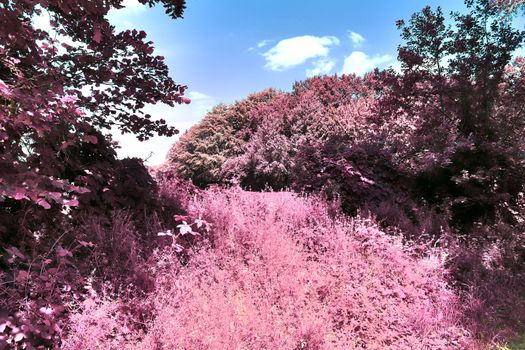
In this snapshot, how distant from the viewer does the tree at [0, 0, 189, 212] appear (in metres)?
3.19

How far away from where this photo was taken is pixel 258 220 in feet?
16.7

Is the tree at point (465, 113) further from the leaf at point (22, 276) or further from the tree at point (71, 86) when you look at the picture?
the leaf at point (22, 276)

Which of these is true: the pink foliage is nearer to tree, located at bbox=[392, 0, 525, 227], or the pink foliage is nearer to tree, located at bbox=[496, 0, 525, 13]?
tree, located at bbox=[392, 0, 525, 227]

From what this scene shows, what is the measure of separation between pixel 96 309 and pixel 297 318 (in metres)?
1.98

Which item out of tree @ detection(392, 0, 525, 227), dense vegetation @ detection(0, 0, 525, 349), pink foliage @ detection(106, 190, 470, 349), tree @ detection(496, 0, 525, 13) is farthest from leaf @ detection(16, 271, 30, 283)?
tree @ detection(496, 0, 525, 13)

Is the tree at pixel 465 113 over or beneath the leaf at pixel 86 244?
over

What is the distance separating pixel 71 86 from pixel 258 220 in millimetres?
3085

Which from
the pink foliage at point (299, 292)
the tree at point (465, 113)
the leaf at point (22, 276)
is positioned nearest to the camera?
Result: the leaf at point (22, 276)

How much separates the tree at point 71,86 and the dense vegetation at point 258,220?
0.03 meters

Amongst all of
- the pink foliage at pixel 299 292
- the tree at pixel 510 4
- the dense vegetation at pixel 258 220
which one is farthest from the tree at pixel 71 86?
the tree at pixel 510 4

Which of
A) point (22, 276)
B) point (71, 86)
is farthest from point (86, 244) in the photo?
point (71, 86)

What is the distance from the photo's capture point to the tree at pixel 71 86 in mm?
3193

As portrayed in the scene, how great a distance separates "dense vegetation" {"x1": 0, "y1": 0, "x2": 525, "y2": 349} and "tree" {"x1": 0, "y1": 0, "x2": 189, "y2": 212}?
3 cm

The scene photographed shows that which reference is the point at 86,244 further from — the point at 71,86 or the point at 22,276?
the point at 71,86
